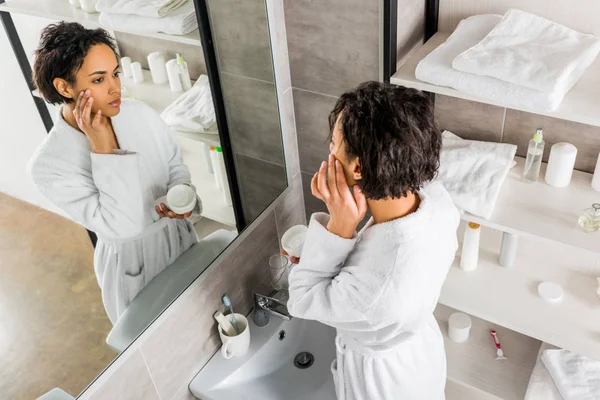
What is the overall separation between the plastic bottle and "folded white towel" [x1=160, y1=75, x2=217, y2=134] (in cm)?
2

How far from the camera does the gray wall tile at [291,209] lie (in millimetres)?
2143

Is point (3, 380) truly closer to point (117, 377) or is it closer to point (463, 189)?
point (117, 377)

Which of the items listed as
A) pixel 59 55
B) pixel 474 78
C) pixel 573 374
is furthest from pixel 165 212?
pixel 573 374

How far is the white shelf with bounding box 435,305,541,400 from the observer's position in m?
1.99

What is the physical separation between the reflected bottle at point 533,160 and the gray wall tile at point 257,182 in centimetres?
81

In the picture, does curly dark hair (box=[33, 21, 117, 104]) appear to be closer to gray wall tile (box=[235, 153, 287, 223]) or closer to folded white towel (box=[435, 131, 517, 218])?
gray wall tile (box=[235, 153, 287, 223])

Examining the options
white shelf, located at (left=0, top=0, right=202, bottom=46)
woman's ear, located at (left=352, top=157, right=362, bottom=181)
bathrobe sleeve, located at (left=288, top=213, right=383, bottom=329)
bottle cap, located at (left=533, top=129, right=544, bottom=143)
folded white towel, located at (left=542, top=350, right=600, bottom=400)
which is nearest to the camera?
white shelf, located at (left=0, top=0, right=202, bottom=46)

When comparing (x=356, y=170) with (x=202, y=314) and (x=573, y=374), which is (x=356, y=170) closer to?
(x=202, y=314)

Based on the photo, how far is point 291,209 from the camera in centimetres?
222

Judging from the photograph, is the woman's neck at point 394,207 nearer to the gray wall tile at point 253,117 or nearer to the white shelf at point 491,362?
the gray wall tile at point 253,117

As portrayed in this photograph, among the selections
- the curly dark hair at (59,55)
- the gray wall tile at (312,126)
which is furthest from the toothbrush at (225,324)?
the curly dark hair at (59,55)

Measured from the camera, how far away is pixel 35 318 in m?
1.35

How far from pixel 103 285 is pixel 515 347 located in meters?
1.44

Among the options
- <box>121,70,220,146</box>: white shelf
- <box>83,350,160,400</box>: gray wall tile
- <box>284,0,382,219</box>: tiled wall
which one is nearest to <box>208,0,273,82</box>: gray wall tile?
<box>284,0,382,219</box>: tiled wall
